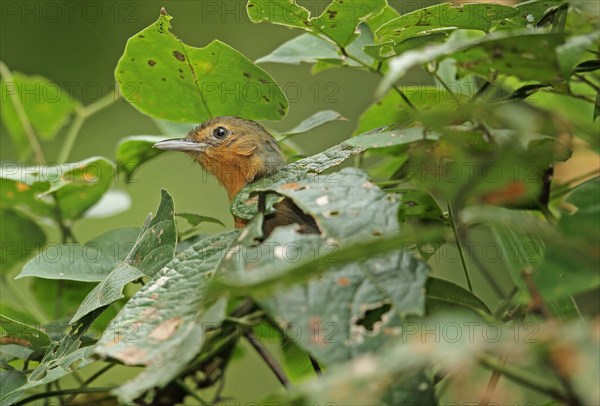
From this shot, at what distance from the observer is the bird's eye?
370 cm

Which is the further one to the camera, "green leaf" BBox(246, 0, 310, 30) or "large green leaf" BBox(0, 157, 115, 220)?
"large green leaf" BBox(0, 157, 115, 220)

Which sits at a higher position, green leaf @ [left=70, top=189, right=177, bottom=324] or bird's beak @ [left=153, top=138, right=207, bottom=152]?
green leaf @ [left=70, top=189, right=177, bottom=324]

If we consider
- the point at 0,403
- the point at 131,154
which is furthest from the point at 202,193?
the point at 0,403

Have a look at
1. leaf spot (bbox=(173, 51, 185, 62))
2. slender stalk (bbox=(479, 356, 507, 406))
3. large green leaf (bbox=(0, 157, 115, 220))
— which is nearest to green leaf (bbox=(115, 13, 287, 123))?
leaf spot (bbox=(173, 51, 185, 62))

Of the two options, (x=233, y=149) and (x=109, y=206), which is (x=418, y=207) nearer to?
(x=109, y=206)

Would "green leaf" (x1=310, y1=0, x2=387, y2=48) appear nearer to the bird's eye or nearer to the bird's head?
the bird's head

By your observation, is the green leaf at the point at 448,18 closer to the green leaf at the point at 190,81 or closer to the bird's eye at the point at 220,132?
the green leaf at the point at 190,81

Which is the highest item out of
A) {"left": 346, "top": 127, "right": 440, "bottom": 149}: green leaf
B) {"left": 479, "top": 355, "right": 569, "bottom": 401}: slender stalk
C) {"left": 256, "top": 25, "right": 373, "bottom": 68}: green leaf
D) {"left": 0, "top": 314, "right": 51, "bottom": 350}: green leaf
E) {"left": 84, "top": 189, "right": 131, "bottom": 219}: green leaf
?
{"left": 346, "top": 127, "right": 440, "bottom": 149}: green leaf

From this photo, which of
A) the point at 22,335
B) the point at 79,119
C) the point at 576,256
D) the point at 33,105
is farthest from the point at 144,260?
the point at 33,105

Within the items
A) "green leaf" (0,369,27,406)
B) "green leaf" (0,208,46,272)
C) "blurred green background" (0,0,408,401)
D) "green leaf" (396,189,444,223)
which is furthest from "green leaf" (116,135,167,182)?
"blurred green background" (0,0,408,401)

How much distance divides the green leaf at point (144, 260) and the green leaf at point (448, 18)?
60cm

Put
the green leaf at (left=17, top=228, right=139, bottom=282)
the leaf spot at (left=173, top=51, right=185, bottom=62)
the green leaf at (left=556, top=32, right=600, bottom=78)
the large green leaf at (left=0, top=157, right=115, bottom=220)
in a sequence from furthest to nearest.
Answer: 1. the large green leaf at (left=0, top=157, right=115, bottom=220)
2. the leaf spot at (left=173, top=51, right=185, bottom=62)
3. the green leaf at (left=17, top=228, right=139, bottom=282)
4. the green leaf at (left=556, top=32, right=600, bottom=78)

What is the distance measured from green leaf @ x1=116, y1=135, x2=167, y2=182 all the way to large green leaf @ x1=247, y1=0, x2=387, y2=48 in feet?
2.60

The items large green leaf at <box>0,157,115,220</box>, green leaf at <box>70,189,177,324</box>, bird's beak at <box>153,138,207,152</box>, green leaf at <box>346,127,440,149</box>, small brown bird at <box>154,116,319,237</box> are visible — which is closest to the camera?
green leaf at <box>346,127,440,149</box>
